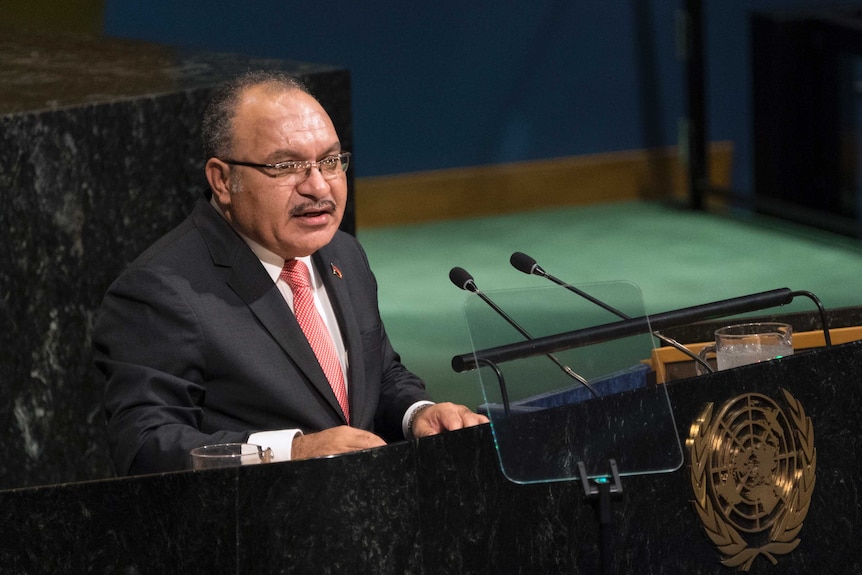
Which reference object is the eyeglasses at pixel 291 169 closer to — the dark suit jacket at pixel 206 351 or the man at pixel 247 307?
the man at pixel 247 307

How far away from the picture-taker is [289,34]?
7.45 metres

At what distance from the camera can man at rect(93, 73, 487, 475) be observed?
2.51m

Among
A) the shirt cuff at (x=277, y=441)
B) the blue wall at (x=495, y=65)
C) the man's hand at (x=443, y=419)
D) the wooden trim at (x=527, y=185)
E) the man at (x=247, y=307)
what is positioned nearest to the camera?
the shirt cuff at (x=277, y=441)

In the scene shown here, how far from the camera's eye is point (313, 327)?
107 inches

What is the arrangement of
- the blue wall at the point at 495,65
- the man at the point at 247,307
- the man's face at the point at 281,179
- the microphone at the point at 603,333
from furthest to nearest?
the blue wall at the point at 495,65
the man's face at the point at 281,179
the man at the point at 247,307
the microphone at the point at 603,333

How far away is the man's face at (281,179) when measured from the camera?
8.58 ft

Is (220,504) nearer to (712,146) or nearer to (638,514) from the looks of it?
(638,514)

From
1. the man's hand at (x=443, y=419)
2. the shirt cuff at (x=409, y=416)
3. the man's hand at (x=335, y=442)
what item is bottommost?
the man's hand at (x=335, y=442)

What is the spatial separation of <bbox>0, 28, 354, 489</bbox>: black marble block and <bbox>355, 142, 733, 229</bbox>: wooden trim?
12.0 feet

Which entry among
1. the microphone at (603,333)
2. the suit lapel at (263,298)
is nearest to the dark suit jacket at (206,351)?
the suit lapel at (263,298)

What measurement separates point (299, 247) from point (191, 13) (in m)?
4.86

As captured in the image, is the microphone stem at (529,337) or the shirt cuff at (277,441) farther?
the shirt cuff at (277,441)

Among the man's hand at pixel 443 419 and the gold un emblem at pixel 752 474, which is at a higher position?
the man's hand at pixel 443 419

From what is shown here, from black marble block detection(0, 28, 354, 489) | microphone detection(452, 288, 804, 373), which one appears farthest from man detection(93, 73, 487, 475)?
black marble block detection(0, 28, 354, 489)
